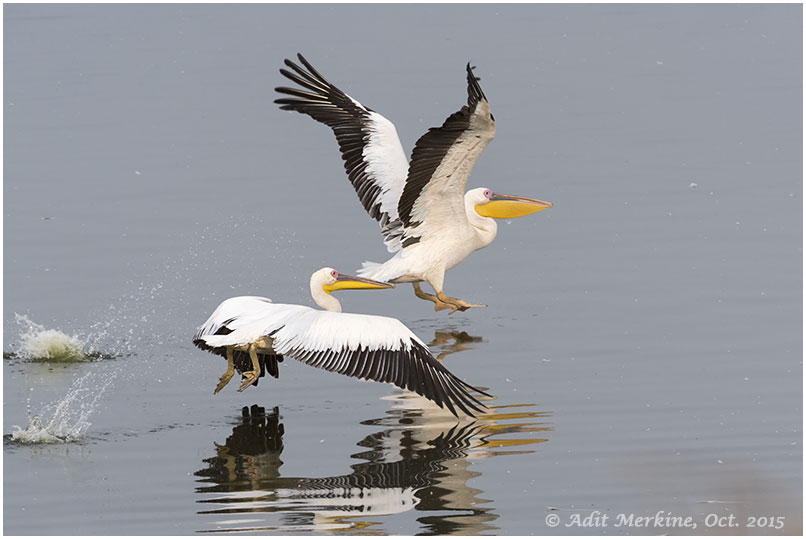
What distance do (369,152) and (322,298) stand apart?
206cm

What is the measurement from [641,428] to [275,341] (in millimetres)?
1921

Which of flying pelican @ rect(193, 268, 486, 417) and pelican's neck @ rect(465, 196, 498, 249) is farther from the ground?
pelican's neck @ rect(465, 196, 498, 249)

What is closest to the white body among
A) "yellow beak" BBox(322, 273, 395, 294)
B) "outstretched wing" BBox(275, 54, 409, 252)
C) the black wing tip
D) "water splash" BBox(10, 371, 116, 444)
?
"outstretched wing" BBox(275, 54, 409, 252)

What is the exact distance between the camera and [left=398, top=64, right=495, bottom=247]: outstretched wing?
8.38 m

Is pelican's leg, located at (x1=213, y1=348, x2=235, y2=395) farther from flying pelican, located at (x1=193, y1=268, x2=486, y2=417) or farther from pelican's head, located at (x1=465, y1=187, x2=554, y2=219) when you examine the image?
pelican's head, located at (x1=465, y1=187, x2=554, y2=219)

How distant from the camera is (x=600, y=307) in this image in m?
9.41

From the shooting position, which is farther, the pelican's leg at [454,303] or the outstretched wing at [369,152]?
the outstretched wing at [369,152]

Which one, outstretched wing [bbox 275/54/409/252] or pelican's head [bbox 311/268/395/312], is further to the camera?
outstretched wing [bbox 275/54/409/252]

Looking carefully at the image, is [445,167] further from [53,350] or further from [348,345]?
[53,350]

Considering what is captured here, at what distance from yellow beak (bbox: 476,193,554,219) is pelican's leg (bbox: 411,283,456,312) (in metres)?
0.74

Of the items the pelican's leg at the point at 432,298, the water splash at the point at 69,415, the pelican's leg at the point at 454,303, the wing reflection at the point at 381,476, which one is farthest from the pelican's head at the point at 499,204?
the water splash at the point at 69,415

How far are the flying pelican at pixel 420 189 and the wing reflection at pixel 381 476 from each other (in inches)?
66.8

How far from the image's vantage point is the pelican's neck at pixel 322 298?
835cm

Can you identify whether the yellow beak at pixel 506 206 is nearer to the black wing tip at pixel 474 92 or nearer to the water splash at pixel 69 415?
the black wing tip at pixel 474 92
